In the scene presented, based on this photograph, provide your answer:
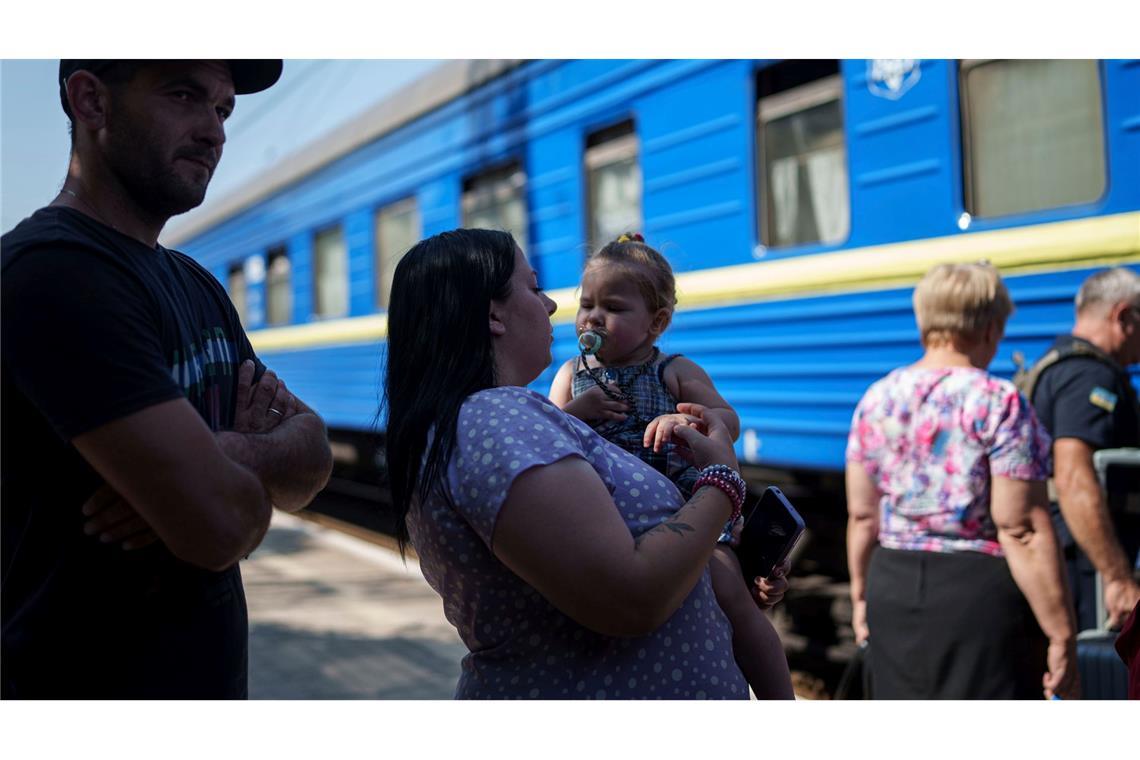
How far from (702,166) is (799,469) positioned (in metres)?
1.42

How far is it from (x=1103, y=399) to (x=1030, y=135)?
1.14m

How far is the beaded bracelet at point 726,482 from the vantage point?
63.2 inches

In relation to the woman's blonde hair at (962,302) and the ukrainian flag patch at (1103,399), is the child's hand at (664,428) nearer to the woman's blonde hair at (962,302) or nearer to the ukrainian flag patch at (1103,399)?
the woman's blonde hair at (962,302)

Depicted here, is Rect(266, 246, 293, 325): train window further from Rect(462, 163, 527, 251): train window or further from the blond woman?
the blond woman

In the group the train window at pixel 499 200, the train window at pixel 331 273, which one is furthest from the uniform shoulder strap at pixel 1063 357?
the train window at pixel 331 273

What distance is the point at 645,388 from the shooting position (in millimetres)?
2113

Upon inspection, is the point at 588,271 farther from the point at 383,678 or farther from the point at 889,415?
the point at 383,678

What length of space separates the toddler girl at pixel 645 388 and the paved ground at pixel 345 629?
1.81 metres

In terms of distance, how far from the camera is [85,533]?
148 centimetres

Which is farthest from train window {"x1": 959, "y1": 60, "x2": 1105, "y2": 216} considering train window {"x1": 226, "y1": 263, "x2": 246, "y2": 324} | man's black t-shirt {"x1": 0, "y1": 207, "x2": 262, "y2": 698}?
train window {"x1": 226, "y1": 263, "x2": 246, "y2": 324}

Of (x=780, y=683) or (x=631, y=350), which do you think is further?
(x=631, y=350)

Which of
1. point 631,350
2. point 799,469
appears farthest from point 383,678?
point 631,350
